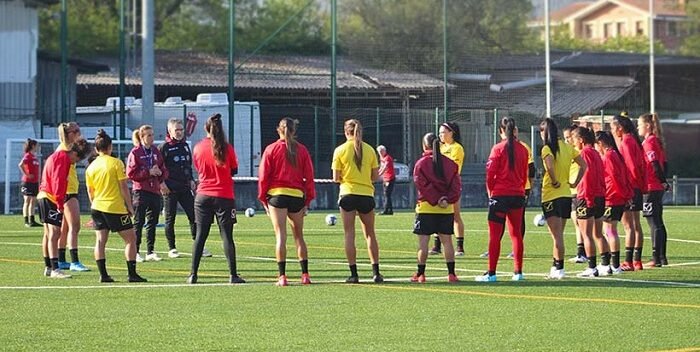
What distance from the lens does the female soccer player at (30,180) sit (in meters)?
30.8

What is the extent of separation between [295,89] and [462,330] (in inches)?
1592

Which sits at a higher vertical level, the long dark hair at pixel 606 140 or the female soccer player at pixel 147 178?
the long dark hair at pixel 606 140

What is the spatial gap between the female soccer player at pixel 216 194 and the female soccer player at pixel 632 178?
5356 mm

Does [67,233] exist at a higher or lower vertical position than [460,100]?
lower

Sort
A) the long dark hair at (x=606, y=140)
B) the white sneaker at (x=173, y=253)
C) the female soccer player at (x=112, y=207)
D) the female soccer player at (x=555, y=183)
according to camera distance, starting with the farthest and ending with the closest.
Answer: the white sneaker at (x=173, y=253) < the long dark hair at (x=606, y=140) < the female soccer player at (x=555, y=183) < the female soccer player at (x=112, y=207)

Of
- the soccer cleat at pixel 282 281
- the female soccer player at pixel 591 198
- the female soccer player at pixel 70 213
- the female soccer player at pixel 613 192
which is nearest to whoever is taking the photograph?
the soccer cleat at pixel 282 281

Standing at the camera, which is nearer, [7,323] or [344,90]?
[7,323]

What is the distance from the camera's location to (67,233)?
19234mm

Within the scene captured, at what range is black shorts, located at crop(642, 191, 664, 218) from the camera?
65.4ft

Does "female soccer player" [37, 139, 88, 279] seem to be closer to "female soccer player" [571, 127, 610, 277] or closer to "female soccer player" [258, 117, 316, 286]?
"female soccer player" [258, 117, 316, 286]

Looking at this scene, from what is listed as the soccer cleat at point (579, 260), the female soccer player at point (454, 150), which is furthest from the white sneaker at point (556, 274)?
the soccer cleat at point (579, 260)

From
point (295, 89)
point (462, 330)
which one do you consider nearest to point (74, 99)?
point (295, 89)

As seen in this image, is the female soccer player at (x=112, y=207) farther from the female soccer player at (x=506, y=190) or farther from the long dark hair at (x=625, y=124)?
A: the long dark hair at (x=625, y=124)

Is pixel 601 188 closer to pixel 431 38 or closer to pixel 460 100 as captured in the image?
pixel 460 100
